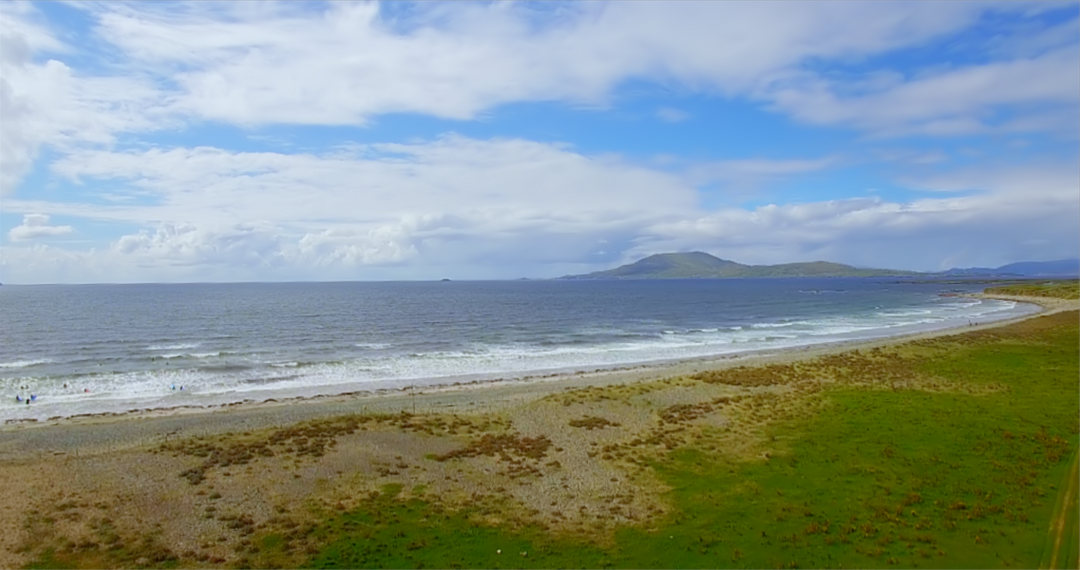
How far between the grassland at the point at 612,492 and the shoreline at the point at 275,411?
2581 mm

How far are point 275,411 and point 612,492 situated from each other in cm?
2131

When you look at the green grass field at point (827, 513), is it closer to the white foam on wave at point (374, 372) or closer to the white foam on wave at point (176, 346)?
the white foam on wave at point (374, 372)

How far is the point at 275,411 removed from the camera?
1259 inches

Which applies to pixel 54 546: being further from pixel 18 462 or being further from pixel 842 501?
pixel 842 501

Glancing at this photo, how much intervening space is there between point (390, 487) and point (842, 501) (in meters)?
14.6

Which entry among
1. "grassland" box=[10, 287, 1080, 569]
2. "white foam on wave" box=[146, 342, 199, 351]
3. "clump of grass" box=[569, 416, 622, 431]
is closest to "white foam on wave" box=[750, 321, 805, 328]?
"grassland" box=[10, 287, 1080, 569]

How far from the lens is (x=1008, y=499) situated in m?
17.4

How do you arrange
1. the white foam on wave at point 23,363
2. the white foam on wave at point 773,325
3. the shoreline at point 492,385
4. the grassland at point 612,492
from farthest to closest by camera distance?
the white foam on wave at point 773,325
the white foam on wave at point 23,363
the shoreline at point 492,385
the grassland at point 612,492

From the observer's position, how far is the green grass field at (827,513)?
47.8ft

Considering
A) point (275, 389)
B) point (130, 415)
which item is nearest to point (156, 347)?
point (275, 389)

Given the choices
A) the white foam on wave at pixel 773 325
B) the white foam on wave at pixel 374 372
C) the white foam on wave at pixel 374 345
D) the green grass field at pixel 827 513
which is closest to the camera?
the green grass field at pixel 827 513

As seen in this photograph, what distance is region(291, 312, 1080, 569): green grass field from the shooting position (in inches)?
573

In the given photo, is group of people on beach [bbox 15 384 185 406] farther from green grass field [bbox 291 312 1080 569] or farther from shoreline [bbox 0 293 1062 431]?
green grass field [bbox 291 312 1080 569]

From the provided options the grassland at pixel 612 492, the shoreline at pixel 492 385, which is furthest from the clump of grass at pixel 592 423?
the shoreline at pixel 492 385
